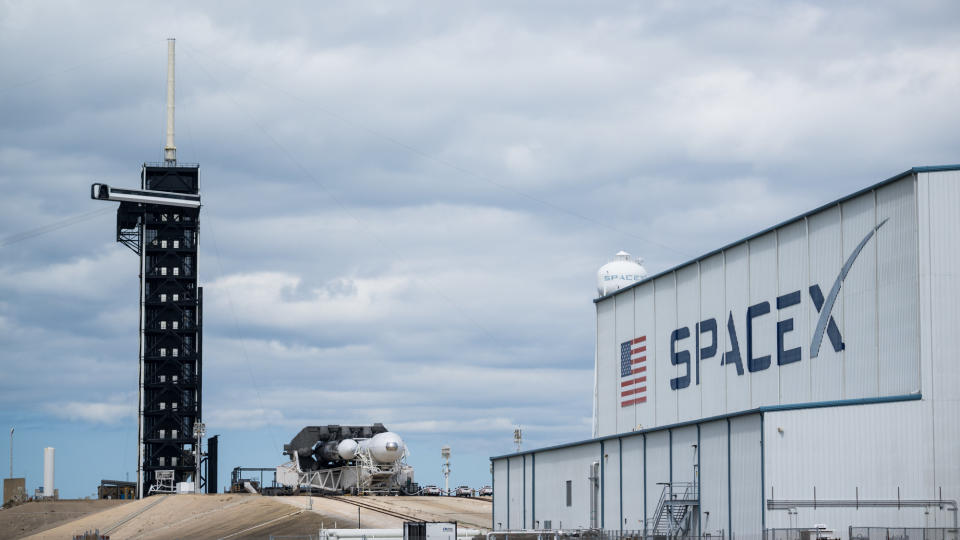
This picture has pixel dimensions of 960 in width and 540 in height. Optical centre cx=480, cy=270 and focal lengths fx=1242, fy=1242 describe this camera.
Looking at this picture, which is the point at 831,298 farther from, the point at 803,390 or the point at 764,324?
the point at 764,324

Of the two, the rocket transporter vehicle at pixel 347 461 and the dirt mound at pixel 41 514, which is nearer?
the dirt mound at pixel 41 514

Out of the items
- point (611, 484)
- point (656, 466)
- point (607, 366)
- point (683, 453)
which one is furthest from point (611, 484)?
point (607, 366)

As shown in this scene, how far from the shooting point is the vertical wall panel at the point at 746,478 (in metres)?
45.1

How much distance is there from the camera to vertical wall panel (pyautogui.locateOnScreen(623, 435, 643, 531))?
55125 mm

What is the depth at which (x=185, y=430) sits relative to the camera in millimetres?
122125

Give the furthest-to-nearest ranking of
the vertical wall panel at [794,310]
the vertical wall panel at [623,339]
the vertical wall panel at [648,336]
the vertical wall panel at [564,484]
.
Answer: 1. the vertical wall panel at [623,339]
2. the vertical wall panel at [648,336]
3. the vertical wall panel at [564,484]
4. the vertical wall panel at [794,310]

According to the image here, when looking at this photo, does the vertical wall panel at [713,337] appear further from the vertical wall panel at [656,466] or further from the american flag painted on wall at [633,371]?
the american flag painted on wall at [633,371]

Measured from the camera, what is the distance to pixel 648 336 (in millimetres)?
69375

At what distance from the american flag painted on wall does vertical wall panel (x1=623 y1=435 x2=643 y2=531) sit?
13.1m

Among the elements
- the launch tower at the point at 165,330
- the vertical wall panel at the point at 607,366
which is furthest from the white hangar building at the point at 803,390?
the launch tower at the point at 165,330

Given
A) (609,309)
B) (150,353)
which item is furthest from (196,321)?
(609,309)

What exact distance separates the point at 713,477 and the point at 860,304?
351 inches

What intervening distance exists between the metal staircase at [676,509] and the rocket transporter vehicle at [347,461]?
169 ft

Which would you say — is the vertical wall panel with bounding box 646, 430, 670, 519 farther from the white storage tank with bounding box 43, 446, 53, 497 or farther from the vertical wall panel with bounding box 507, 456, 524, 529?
the white storage tank with bounding box 43, 446, 53, 497
